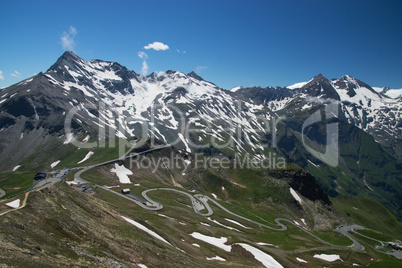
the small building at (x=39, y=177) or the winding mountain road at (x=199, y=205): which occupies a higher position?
the small building at (x=39, y=177)

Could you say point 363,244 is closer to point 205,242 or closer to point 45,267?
point 205,242

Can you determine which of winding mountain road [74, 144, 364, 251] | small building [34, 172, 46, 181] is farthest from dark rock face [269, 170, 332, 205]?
small building [34, 172, 46, 181]

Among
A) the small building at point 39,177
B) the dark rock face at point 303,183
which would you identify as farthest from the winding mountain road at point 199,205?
the dark rock face at point 303,183

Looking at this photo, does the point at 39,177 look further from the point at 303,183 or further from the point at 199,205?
the point at 303,183

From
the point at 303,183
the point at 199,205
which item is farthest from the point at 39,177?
the point at 303,183

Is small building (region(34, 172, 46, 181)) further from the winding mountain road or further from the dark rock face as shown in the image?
the dark rock face

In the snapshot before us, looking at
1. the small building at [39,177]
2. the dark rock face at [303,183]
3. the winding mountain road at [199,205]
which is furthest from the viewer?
the dark rock face at [303,183]

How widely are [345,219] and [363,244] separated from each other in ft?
126

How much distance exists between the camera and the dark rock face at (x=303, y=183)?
170 metres

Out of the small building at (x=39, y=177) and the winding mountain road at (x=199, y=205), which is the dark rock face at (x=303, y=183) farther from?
the small building at (x=39, y=177)

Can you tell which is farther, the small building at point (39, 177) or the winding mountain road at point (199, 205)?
the winding mountain road at point (199, 205)

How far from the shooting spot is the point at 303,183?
567 ft

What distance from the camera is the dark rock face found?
17038cm

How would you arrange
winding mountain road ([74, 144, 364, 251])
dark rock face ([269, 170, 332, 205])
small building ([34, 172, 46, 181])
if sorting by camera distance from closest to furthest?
small building ([34, 172, 46, 181]) → winding mountain road ([74, 144, 364, 251]) → dark rock face ([269, 170, 332, 205])
